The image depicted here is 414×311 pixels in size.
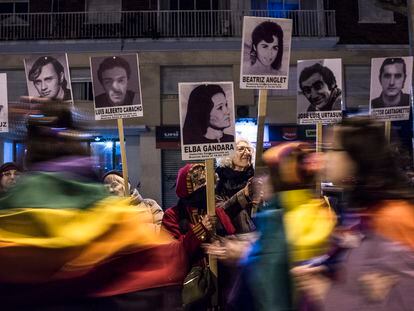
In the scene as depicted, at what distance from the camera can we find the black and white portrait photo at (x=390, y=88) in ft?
23.7

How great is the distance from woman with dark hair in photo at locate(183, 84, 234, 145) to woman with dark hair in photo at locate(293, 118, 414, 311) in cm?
256

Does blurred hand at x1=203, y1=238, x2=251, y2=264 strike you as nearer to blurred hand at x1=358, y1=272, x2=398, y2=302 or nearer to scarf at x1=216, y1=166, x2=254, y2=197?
blurred hand at x1=358, y1=272, x2=398, y2=302

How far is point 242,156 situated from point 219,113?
0.51 metres

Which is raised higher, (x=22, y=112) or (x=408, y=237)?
(x=22, y=112)

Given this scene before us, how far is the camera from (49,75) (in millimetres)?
6770

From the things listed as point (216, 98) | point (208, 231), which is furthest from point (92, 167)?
point (216, 98)

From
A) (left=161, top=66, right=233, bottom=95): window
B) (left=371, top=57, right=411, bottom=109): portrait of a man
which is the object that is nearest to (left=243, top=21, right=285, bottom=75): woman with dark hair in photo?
(left=371, top=57, right=411, bottom=109): portrait of a man

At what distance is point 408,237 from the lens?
1.74 meters

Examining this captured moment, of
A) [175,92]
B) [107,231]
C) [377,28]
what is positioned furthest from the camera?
[377,28]

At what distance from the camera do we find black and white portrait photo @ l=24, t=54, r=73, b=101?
664 centimetres

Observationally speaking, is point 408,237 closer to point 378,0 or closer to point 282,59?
A: point 282,59

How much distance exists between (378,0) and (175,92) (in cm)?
712

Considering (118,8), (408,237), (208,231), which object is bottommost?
(208,231)

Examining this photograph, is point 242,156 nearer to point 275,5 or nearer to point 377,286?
point 377,286
